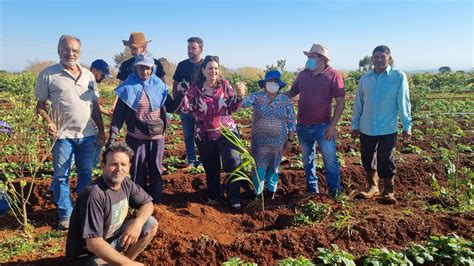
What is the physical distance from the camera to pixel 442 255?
3090mm

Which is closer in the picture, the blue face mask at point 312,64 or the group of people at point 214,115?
the group of people at point 214,115

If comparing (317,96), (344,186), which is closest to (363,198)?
(344,186)

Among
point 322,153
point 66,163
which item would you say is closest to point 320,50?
point 322,153

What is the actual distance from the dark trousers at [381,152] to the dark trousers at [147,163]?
2.49 m

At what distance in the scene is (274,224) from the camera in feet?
13.9

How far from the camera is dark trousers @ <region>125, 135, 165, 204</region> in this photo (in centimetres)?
426

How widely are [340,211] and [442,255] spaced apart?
3.60 feet

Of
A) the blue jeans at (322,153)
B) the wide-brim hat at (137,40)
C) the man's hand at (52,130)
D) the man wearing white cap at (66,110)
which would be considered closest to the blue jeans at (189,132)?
the wide-brim hat at (137,40)

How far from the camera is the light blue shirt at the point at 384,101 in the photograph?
455cm

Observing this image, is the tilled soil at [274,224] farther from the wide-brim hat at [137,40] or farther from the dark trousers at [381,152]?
the wide-brim hat at [137,40]

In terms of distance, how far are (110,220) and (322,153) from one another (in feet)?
8.93

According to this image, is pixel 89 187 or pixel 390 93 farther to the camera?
pixel 390 93

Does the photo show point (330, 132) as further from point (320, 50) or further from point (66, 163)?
point (66, 163)

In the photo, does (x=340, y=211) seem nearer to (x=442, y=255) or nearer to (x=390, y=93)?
(x=442, y=255)
